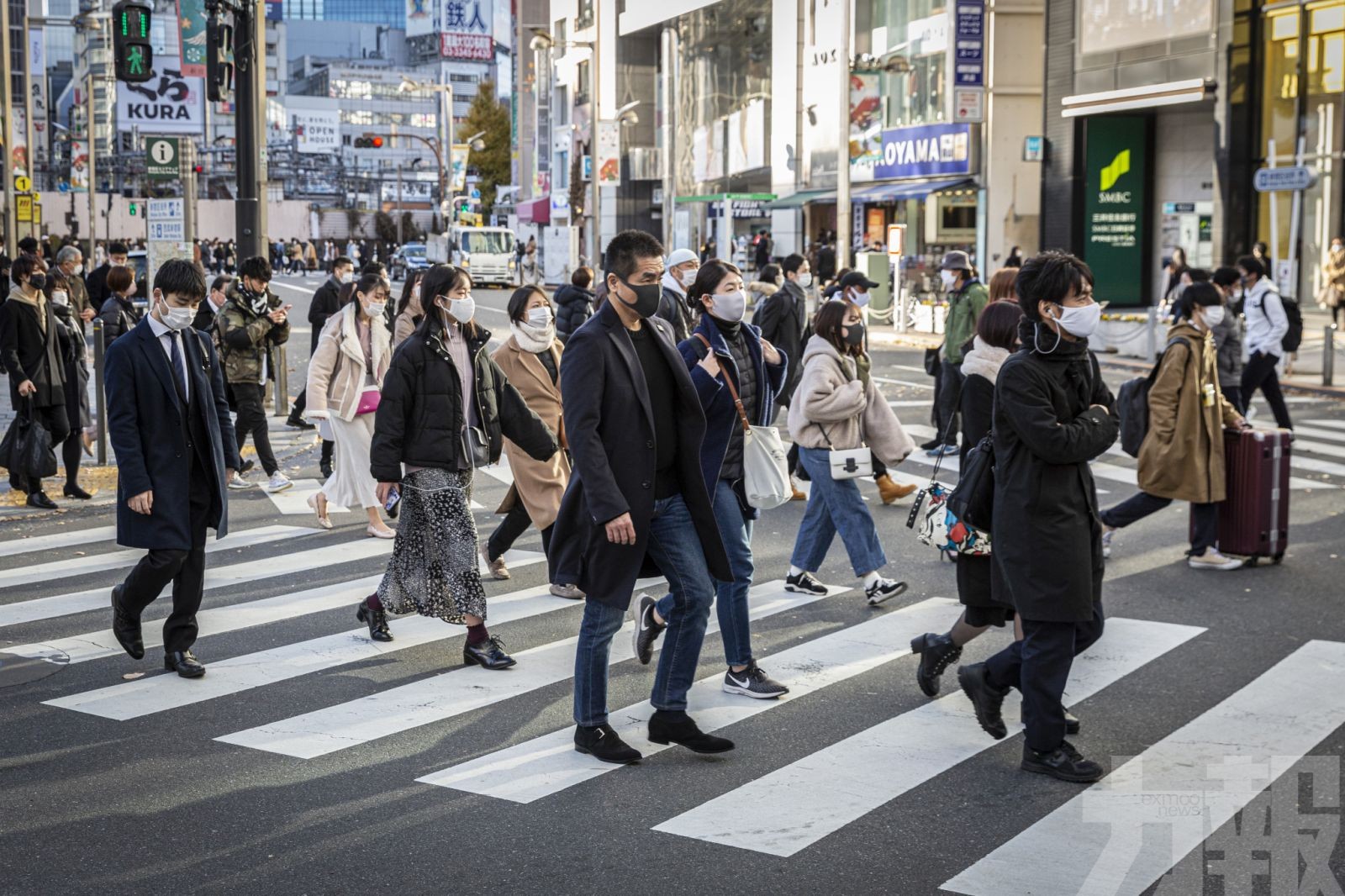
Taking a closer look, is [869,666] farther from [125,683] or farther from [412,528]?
[125,683]

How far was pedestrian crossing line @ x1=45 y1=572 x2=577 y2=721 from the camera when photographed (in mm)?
7023

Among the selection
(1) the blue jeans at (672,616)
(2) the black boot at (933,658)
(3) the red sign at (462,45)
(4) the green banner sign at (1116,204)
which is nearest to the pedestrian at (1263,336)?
(2) the black boot at (933,658)

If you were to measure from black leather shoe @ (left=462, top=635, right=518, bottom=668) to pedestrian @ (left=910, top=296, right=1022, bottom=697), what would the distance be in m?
1.96

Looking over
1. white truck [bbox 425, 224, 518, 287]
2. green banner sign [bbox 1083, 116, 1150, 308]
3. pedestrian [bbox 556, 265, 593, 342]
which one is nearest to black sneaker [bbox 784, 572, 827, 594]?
pedestrian [bbox 556, 265, 593, 342]

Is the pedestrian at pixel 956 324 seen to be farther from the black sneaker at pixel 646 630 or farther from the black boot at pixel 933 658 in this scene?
the black boot at pixel 933 658

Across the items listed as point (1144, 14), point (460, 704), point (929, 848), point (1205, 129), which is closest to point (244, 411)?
point (460, 704)

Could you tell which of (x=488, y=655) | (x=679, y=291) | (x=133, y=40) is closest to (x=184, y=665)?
(x=488, y=655)

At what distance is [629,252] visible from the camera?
610 cm

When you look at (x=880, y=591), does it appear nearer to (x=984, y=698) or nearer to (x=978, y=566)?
(x=978, y=566)

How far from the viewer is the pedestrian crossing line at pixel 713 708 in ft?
19.4

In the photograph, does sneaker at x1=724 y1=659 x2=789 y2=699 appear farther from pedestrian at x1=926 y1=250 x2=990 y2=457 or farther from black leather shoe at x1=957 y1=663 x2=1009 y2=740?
pedestrian at x1=926 y1=250 x2=990 y2=457

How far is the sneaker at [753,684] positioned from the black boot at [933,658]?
61cm

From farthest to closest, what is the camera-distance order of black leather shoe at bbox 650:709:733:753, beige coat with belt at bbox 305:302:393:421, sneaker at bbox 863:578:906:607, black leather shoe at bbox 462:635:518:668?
beige coat with belt at bbox 305:302:393:421 < sneaker at bbox 863:578:906:607 < black leather shoe at bbox 462:635:518:668 < black leather shoe at bbox 650:709:733:753

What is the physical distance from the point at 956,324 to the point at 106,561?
771 cm
